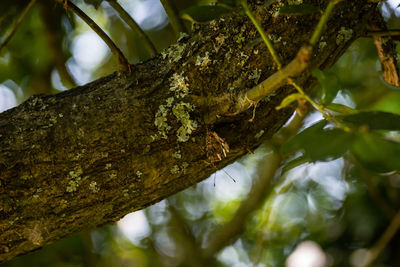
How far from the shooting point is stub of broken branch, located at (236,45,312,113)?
58 cm

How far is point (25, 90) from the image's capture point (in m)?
2.15

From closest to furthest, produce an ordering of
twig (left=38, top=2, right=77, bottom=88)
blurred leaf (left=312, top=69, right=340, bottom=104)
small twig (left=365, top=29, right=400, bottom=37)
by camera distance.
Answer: blurred leaf (left=312, top=69, right=340, bottom=104) < small twig (left=365, top=29, right=400, bottom=37) < twig (left=38, top=2, right=77, bottom=88)

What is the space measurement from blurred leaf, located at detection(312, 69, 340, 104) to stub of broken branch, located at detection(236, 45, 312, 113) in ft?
0.19

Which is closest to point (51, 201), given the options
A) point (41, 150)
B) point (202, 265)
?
point (41, 150)

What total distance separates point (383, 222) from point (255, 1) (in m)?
1.59

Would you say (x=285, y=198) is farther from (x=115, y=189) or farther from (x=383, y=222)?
(x=115, y=189)

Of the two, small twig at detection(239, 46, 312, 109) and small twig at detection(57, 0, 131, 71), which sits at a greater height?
small twig at detection(57, 0, 131, 71)

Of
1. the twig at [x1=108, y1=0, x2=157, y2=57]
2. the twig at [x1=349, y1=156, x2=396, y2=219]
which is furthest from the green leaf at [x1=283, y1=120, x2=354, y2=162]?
the twig at [x1=349, y1=156, x2=396, y2=219]

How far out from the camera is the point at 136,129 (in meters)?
0.90

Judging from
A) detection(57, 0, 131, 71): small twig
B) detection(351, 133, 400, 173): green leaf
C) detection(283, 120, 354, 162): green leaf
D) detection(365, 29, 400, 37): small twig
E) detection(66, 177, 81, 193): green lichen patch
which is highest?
detection(57, 0, 131, 71): small twig

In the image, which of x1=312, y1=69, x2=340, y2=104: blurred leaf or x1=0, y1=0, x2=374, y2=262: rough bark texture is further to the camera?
x1=0, y1=0, x2=374, y2=262: rough bark texture

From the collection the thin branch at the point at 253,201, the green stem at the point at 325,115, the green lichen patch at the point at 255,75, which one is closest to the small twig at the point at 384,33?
the green lichen patch at the point at 255,75

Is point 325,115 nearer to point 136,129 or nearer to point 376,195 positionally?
point 136,129

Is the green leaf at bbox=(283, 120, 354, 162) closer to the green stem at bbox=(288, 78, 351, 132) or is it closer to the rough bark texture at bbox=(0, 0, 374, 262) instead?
the green stem at bbox=(288, 78, 351, 132)
